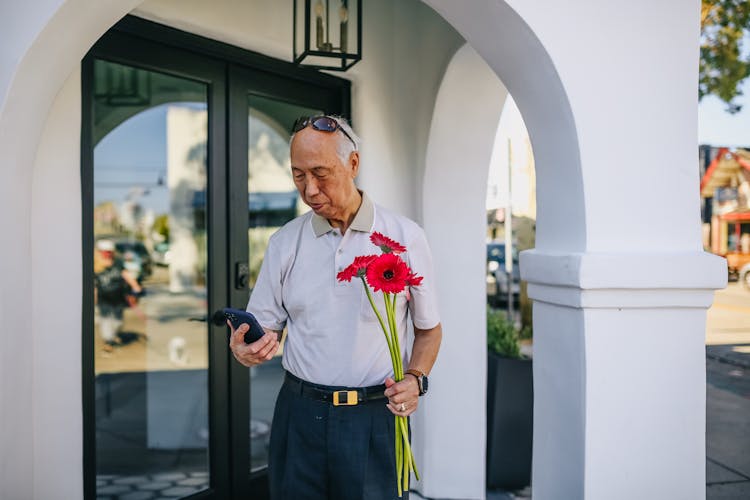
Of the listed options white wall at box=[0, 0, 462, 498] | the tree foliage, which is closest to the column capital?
white wall at box=[0, 0, 462, 498]

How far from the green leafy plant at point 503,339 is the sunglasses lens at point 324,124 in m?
3.14

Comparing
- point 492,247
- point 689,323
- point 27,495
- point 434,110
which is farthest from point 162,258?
point 492,247

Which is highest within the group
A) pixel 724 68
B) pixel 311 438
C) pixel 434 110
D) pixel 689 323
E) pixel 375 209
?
pixel 724 68

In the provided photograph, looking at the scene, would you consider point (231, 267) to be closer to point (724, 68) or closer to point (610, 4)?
point (610, 4)

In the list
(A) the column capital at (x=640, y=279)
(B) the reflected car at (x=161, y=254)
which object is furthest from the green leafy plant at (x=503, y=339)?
(B) the reflected car at (x=161, y=254)

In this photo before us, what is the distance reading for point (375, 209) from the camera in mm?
2162

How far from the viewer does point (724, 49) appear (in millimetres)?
8289

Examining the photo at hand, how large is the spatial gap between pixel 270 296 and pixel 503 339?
9.77 ft

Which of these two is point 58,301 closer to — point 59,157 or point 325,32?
point 59,157

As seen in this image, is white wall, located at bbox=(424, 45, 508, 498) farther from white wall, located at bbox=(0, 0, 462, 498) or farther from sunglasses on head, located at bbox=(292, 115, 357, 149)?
sunglasses on head, located at bbox=(292, 115, 357, 149)

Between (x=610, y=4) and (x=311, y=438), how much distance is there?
5.88 feet

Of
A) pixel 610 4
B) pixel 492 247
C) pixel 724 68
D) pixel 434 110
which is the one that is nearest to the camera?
pixel 610 4

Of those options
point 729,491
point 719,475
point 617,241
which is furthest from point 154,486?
point 719,475

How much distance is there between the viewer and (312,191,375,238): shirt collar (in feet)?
6.82
